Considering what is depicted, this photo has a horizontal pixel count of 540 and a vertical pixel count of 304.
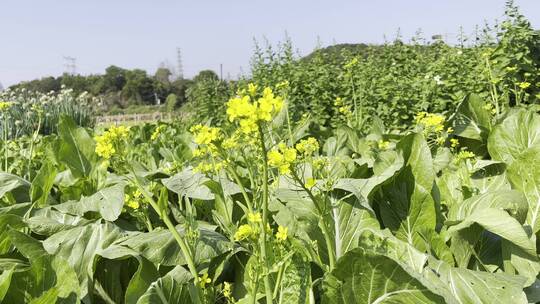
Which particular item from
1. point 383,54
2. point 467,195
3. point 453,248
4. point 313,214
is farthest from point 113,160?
point 383,54

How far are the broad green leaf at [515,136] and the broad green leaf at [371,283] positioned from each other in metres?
1.21

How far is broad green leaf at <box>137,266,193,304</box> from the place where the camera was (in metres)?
1.20

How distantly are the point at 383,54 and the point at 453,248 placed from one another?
760cm

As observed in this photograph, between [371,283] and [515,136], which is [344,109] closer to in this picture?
[515,136]

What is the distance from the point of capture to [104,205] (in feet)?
5.56

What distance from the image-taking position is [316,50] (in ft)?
29.7

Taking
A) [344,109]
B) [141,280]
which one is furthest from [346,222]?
[344,109]

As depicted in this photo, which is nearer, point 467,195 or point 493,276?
point 493,276

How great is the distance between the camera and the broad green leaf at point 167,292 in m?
1.20

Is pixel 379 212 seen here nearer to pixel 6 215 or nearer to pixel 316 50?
pixel 6 215

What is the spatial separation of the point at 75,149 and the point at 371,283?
1848 mm

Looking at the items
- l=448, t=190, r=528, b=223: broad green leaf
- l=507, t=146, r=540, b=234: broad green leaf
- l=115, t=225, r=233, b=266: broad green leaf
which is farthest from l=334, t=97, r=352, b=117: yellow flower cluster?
l=115, t=225, r=233, b=266: broad green leaf

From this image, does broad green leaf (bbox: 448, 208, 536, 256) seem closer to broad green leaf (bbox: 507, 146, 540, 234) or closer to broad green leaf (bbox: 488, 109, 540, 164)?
broad green leaf (bbox: 507, 146, 540, 234)

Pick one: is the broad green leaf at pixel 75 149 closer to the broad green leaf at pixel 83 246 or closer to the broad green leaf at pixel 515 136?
the broad green leaf at pixel 83 246
